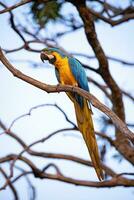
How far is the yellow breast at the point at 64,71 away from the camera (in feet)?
10.3

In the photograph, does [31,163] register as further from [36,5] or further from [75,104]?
[36,5]

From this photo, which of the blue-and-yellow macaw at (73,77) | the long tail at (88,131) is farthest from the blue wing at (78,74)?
the long tail at (88,131)

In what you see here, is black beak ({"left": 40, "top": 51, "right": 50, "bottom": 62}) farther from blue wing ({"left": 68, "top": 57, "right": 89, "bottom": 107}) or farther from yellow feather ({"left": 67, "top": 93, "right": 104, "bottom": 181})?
yellow feather ({"left": 67, "top": 93, "right": 104, "bottom": 181})

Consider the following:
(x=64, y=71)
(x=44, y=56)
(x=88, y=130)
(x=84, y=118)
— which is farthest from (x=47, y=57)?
(x=88, y=130)

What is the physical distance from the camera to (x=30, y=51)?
13.5 feet

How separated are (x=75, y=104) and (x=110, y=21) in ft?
3.53

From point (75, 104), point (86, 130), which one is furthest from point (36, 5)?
point (86, 130)

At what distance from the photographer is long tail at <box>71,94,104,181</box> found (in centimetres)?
243

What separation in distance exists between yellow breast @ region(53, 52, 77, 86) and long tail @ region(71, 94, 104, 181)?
235mm

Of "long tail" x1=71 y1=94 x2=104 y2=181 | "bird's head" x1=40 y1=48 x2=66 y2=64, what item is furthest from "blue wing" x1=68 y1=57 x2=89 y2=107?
"long tail" x1=71 y1=94 x2=104 y2=181

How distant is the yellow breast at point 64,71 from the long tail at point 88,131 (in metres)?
0.23

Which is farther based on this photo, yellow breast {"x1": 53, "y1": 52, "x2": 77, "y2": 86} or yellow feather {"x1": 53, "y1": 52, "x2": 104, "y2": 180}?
yellow breast {"x1": 53, "y1": 52, "x2": 77, "y2": 86}

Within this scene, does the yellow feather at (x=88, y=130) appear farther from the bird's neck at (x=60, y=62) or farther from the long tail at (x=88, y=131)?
the bird's neck at (x=60, y=62)

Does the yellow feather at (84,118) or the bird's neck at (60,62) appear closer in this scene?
the yellow feather at (84,118)
